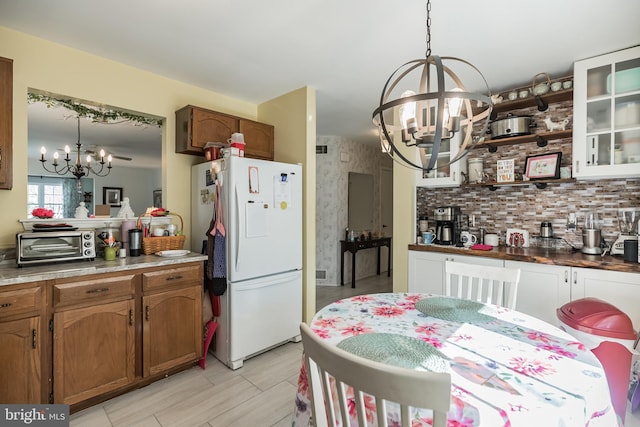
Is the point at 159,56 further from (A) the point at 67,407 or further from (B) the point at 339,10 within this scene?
(A) the point at 67,407

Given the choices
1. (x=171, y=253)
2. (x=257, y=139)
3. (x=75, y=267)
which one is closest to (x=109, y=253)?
(x=75, y=267)

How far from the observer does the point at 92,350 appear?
1.93m

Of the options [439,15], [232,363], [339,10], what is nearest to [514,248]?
[439,15]

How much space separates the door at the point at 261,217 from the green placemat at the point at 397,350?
1.50 metres

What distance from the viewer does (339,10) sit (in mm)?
1830

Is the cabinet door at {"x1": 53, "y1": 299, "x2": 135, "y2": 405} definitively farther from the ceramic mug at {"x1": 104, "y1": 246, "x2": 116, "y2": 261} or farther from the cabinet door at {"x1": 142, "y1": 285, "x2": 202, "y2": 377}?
the ceramic mug at {"x1": 104, "y1": 246, "x2": 116, "y2": 261}

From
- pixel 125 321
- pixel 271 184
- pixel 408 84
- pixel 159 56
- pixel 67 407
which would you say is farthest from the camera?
pixel 408 84

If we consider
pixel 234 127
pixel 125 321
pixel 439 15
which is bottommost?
pixel 125 321

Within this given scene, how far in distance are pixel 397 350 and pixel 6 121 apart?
260 centimetres

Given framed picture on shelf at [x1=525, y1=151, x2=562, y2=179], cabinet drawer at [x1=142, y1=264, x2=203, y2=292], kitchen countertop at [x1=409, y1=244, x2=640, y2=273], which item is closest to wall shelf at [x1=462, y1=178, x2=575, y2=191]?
framed picture on shelf at [x1=525, y1=151, x2=562, y2=179]

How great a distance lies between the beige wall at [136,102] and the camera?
84.0 inches

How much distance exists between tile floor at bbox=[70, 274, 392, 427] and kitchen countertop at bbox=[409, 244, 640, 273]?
1.75 meters

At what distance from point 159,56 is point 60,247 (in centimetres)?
160

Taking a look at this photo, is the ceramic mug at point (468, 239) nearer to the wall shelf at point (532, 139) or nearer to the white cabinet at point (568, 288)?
the white cabinet at point (568, 288)
